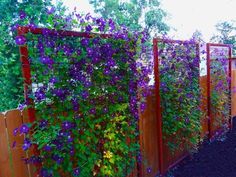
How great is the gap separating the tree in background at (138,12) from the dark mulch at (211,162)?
1046 centimetres

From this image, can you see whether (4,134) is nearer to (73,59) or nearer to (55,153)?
(55,153)

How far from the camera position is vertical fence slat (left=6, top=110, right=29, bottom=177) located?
6.39 feet

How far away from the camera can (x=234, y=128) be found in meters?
6.01

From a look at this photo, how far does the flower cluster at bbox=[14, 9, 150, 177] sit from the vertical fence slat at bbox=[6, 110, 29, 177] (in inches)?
3.4

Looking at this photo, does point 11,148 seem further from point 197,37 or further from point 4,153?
point 197,37

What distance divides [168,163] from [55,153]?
229cm

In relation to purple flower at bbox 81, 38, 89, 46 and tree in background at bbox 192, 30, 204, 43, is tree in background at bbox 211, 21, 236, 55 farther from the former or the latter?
purple flower at bbox 81, 38, 89, 46

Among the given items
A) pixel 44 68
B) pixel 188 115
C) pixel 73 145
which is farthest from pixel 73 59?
pixel 188 115

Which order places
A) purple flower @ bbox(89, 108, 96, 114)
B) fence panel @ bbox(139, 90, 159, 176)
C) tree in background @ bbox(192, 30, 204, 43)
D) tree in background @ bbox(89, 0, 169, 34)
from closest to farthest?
purple flower @ bbox(89, 108, 96, 114) → fence panel @ bbox(139, 90, 159, 176) → tree in background @ bbox(192, 30, 204, 43) → tree in background @ bbox(89, 0, 169, 34)

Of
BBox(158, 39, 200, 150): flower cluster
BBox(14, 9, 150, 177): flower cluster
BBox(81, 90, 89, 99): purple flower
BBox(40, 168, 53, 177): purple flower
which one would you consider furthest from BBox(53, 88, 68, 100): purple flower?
BBox(158, 39, 200, 150): flower cluster

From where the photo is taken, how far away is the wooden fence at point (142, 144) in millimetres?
1916

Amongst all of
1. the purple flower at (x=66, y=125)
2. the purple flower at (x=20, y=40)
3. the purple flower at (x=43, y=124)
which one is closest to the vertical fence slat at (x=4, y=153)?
the purple flower at (x=43, y=124)

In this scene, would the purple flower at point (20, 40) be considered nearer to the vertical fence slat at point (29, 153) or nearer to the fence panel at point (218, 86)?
the vertical fence slat at point (29, 153)

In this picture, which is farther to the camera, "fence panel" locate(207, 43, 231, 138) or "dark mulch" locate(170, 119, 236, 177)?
"fence panel" locate(207, 43, 231, 138)
